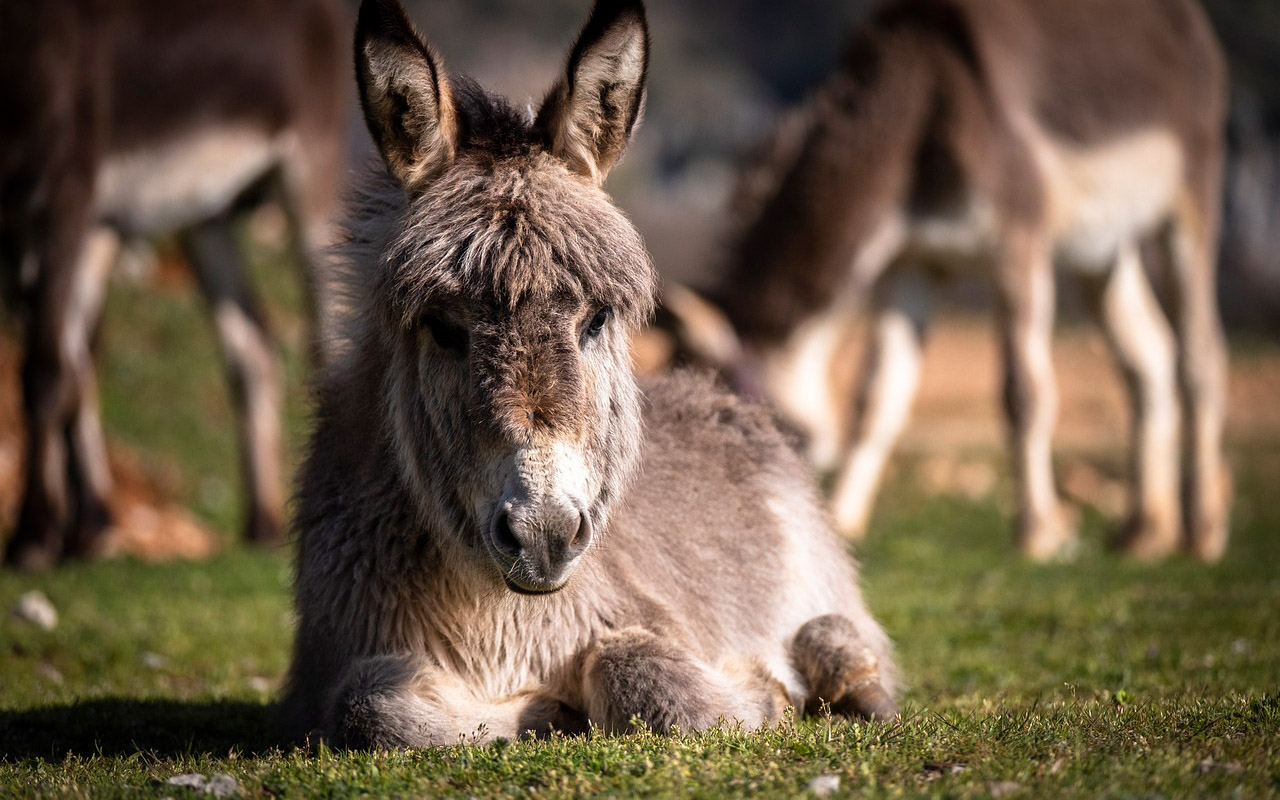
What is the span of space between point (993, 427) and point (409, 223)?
16.9 m

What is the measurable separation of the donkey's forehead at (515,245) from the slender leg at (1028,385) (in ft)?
23.1

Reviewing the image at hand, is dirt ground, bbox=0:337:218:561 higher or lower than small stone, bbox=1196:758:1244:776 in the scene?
lower

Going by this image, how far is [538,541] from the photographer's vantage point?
144 inches

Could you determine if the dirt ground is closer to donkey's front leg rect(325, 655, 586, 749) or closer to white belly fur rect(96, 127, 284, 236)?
white belly fur rect(96, 127, 284, 236)

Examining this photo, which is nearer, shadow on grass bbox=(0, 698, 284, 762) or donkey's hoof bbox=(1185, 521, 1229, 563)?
shadow on grass bbox=(0, 698, 284, 762)

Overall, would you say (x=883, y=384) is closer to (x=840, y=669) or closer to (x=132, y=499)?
(x=132, y=499)

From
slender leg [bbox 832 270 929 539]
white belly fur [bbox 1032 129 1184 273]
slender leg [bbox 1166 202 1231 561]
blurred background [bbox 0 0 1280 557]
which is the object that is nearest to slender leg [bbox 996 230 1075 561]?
white belly fur [bbox 1032 129 1184 273]

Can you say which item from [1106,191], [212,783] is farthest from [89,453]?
[1106,191]

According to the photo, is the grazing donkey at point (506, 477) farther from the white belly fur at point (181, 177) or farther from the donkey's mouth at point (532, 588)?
the white belly fur at point (181, 177)

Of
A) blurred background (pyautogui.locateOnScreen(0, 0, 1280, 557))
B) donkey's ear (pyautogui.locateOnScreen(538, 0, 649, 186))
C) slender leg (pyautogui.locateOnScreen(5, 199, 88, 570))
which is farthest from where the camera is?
blurred background (pyautogui.locateOnScreen(0, 0, 1280, 557))

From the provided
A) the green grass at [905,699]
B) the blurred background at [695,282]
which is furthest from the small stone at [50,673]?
the blurred background at [695,282]

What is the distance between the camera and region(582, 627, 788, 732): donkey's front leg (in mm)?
4148

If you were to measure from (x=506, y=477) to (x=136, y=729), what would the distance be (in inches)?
86.1

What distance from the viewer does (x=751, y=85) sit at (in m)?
36.9
